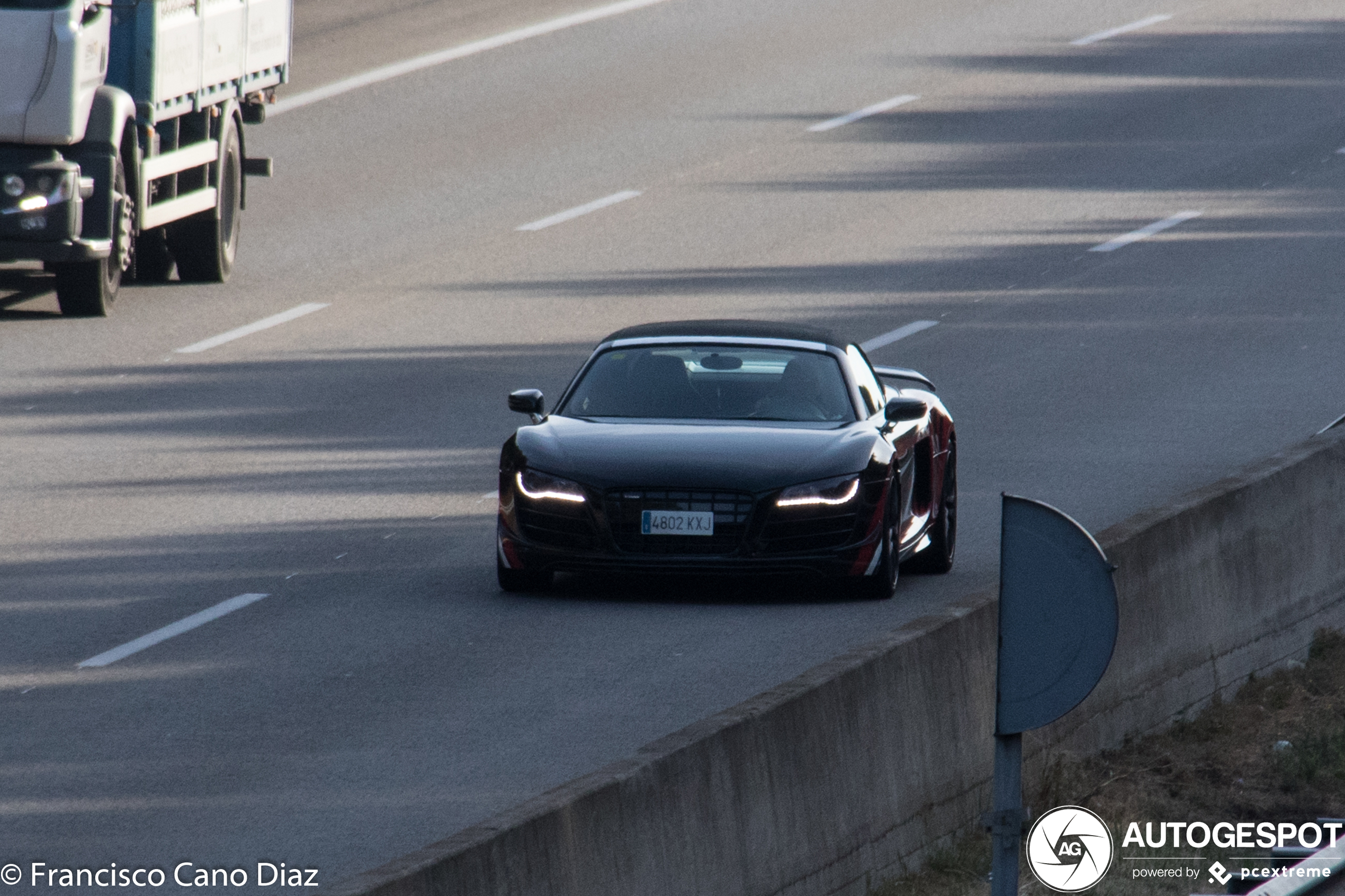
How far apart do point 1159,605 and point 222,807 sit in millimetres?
6024

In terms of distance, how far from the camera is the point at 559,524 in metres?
13.0

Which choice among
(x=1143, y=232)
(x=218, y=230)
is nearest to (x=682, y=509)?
(x=218, y=230)

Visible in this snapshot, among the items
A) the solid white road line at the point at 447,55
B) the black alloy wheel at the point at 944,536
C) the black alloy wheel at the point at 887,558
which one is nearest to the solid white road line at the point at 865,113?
the solid white road line at the point at 447,55

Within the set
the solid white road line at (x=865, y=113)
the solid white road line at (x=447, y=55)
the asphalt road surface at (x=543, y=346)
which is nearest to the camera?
the asphalt road surface at (x=543, y=346)

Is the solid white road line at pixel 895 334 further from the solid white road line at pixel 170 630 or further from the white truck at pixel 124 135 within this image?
the solid white road line at pixel 170 630

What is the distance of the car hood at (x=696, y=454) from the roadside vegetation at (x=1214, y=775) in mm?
1913

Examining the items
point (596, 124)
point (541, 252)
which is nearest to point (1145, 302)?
point (541, 252)

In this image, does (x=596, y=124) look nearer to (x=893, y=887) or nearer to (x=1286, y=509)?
(x=1286, y=509)

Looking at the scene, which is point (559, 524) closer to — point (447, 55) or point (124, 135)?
point (124, 135)

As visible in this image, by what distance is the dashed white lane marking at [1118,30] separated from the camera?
3872cm

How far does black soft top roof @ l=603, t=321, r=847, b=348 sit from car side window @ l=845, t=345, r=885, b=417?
11 centimetres

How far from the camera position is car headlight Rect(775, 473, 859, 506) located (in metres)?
12.9

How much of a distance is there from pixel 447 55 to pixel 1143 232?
11.2 meters

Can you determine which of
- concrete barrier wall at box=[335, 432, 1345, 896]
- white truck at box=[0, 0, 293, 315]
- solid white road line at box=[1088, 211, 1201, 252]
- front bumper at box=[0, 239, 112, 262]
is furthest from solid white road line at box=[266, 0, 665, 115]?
concrete barrier wall at box=[335, 432, 1345, 896]
